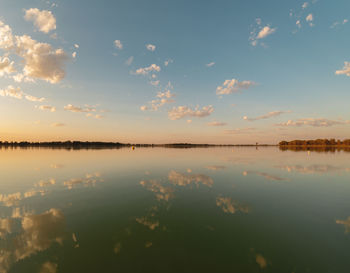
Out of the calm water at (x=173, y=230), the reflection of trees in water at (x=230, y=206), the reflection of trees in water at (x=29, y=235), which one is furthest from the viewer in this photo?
the reflection of trees in water at (x=230, y=206)

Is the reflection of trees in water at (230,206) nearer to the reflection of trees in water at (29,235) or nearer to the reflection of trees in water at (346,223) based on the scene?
the reflection of trees in water at (346,223)

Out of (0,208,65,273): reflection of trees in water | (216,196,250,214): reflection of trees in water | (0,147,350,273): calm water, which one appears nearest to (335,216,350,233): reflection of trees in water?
(0,147,350,273): calm water

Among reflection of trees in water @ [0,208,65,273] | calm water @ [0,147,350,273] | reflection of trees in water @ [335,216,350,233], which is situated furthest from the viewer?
reflection of trees in water @ [335,216,350,233]

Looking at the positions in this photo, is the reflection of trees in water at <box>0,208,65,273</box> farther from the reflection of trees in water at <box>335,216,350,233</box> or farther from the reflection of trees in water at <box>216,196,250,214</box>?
the reflection of trees in water at <box>335,216,350,233</box>

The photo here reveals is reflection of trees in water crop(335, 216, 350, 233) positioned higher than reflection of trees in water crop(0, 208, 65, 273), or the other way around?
reflection of trees in water crop(335, 216, 350, 233)

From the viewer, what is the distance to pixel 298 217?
11.0 metres

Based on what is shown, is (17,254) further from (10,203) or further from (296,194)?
(296,194)

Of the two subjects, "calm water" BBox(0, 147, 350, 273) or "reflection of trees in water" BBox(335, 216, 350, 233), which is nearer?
"calm water" BBox(0, 147, 350, 273)

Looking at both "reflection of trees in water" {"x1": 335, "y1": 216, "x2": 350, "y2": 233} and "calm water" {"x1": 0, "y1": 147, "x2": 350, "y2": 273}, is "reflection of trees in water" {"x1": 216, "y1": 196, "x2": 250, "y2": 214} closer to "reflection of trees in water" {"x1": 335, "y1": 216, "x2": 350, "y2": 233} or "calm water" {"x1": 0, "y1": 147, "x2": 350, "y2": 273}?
"calm water" {"x1": 0, "y1": 147, "x2": 350, "y2": 273}

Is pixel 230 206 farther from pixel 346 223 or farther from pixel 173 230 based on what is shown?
pixel 346 223

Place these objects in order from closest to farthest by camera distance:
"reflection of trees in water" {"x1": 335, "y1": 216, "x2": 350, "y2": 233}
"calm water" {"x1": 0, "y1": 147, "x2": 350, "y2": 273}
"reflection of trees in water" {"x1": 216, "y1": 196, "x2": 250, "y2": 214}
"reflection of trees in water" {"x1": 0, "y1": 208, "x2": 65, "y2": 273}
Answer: "calm water" {"x1": 0, "y1": 147, "x2": 350, "y2": 273}, "reflection of trees in water" {"x1": 0, "y1": 208, "x2": 65, "y2": 273}, "reflection of trees in water" {"x1": 335, "y1": 216, "x2": 350, "y2": 233}, "reflection of trees in water" {"x1": 216, "y1": 196, "x2": 250, "y2": 214}

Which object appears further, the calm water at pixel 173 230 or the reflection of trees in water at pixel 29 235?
the reflection of trees in water at pixel 29 235

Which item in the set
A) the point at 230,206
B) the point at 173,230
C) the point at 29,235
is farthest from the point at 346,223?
the point at 29,235

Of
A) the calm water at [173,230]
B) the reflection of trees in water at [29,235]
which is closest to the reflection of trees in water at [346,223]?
the calm water at [173,230]
